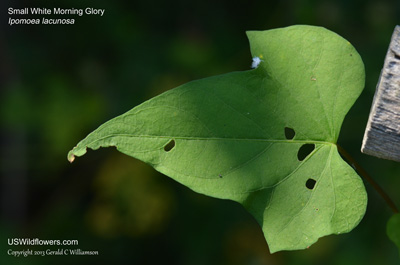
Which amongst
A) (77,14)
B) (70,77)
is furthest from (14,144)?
(77,14)

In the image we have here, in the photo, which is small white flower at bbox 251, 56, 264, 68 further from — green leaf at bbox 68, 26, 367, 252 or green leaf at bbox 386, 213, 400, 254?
green leaf at bbox 386, 213, 400, 254

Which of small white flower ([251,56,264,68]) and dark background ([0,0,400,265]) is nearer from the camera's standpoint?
small white flower ([251,56,264,68])

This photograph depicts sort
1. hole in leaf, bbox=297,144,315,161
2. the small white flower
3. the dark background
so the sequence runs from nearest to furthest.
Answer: the small white flower < hole in leaf, bbox=297,144,315,161 < the dark background

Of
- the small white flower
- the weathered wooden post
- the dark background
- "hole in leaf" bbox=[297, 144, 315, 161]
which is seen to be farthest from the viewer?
the dark background

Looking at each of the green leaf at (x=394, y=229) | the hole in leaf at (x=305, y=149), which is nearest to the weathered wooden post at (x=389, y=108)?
the green leaf at (x=394, y=229)

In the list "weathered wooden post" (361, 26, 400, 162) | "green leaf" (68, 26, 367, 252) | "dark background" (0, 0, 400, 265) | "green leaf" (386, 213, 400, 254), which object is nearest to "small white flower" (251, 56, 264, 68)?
"green leaf" (68, 26, 367, 252)

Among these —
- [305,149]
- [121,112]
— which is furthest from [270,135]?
[121,112]

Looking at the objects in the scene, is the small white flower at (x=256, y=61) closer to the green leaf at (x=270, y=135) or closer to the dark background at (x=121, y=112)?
the green leaf at (x=270, y=135)

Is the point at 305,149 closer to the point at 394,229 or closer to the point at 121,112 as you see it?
the point at 394,229
